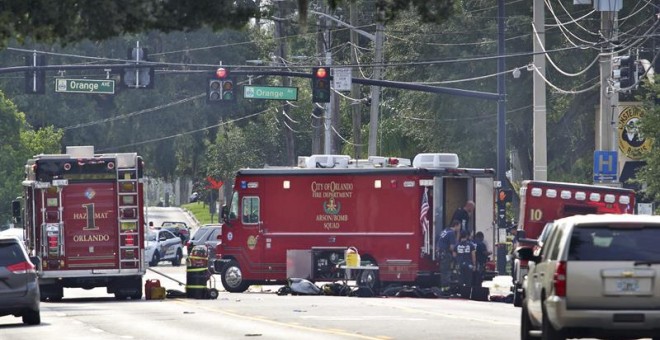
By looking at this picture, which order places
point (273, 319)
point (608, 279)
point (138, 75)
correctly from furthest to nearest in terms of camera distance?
point (138, 75)
point (273, 319)
point (608, 279)

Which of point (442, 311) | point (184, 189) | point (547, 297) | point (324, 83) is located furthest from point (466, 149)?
point (184, 189)

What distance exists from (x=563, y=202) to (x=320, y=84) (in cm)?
1173

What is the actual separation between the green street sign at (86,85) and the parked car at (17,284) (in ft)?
61.8

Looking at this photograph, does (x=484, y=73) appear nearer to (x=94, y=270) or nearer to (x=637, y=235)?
(x=94, y=270)

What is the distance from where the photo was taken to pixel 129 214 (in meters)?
36.0

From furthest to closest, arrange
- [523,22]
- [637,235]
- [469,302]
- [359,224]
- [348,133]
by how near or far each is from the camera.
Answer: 1. [348,133]
2. [523,22]
3. [359,224]
4. [469,302]
5. [637,235]

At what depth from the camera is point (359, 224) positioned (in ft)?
126

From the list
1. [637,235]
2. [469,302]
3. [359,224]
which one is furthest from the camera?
[359,224]

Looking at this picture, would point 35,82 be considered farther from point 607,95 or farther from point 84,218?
point 607,95

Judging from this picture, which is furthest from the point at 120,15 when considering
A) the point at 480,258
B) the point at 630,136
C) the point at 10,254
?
the point at 630,136

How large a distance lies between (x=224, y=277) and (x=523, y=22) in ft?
72.1

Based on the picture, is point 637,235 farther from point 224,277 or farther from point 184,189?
point 184,189

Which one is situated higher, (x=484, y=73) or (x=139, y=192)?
(x=484, y=73)

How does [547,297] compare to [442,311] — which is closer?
[547,297]
